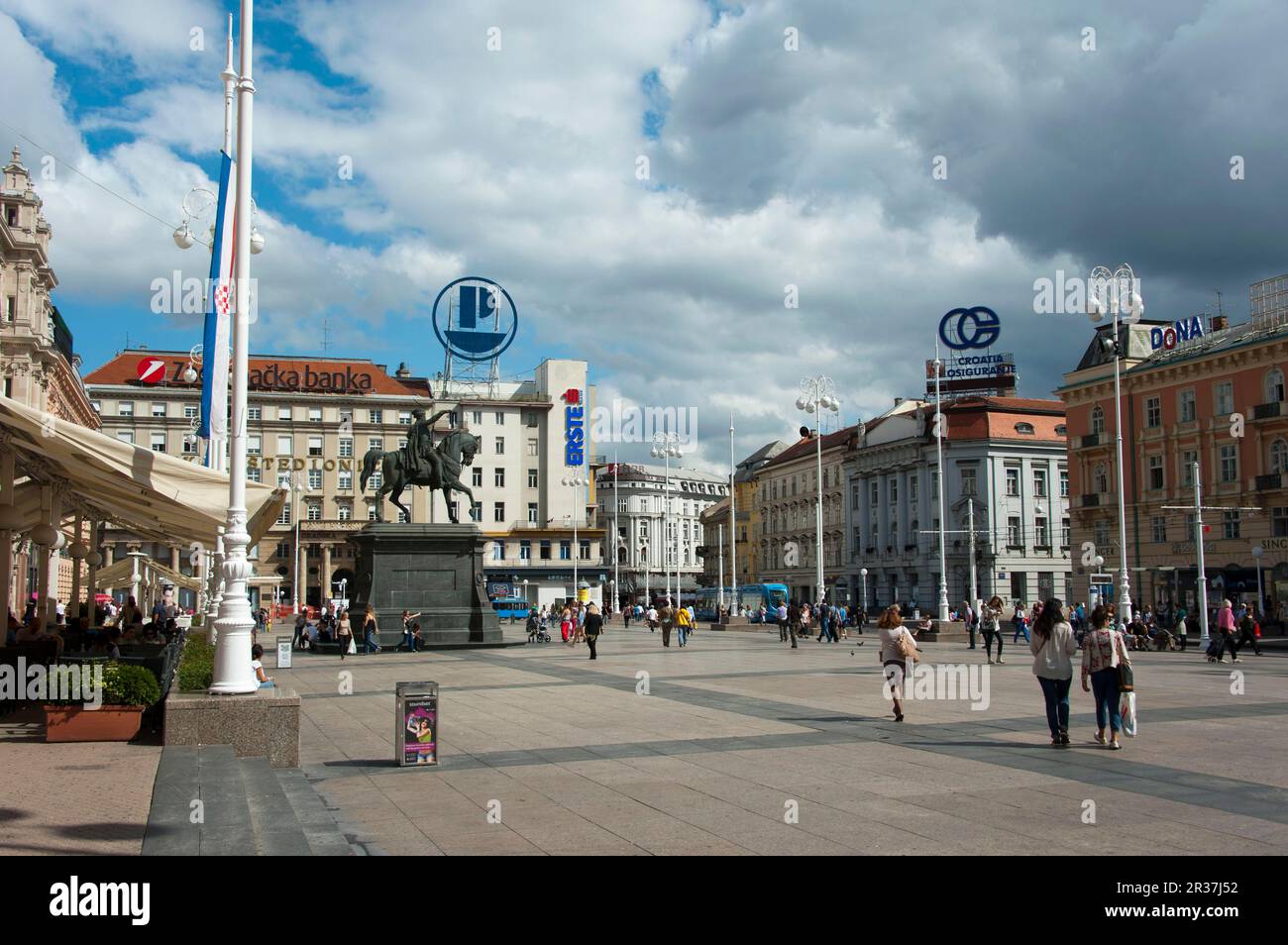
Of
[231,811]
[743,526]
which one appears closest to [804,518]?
[743,526]

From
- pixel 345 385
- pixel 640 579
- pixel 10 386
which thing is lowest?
pixel 640 579

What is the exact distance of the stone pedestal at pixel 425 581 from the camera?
35375 millimetres

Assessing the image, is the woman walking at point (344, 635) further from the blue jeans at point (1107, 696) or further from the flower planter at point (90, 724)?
the blue jeans at point (1107, 696)

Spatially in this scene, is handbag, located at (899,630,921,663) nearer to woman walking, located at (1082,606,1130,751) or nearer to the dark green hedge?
woman walking, located at (1082,606,1130,751)

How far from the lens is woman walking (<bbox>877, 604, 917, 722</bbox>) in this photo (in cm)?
1537

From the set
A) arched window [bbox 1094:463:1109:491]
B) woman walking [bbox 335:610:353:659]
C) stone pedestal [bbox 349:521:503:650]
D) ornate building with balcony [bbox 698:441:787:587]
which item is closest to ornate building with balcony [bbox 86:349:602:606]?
ornate building with balcony [bbox 698:441:787:587]

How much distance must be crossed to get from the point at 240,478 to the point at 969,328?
252ft

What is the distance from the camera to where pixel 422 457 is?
38.1 metres

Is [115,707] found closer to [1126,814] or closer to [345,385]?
[1126,814]

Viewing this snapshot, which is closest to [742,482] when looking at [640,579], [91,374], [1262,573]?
[640,579]

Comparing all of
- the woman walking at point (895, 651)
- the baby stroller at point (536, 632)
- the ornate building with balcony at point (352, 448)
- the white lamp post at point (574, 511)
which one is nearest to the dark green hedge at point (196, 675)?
the woman walking at point (895, 651)
